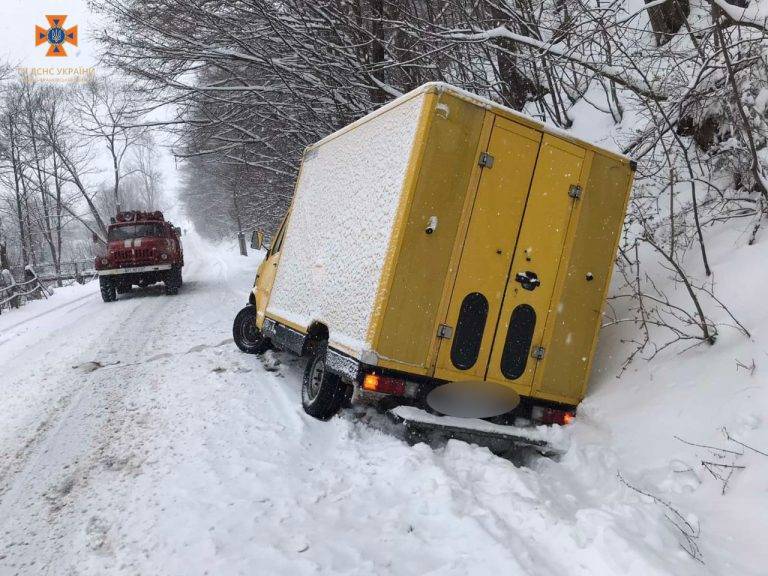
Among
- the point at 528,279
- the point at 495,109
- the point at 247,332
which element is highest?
the point at 495,109

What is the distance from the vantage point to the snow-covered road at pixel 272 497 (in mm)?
2598

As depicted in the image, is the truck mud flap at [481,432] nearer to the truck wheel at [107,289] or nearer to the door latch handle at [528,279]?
the door latch handle at [528,279]

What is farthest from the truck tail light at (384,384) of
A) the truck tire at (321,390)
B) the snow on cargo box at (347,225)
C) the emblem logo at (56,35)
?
the emblem logo at (56,35)

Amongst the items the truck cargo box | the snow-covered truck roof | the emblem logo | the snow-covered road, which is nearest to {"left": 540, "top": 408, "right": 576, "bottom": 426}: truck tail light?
the truck cargo box

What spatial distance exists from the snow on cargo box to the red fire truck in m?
8.75

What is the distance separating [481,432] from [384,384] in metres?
0.85

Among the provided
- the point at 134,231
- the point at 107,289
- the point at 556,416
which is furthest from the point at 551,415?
the point at 134,231

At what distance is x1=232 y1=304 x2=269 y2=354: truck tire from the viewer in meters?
7.16

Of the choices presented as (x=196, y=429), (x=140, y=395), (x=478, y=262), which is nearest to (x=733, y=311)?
(x=478, y=262)

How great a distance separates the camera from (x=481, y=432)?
12.8 ft

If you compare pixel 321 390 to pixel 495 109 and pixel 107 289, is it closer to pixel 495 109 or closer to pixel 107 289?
pixel 495 109

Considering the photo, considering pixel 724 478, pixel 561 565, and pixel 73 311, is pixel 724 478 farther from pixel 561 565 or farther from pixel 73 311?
pixel 73 311

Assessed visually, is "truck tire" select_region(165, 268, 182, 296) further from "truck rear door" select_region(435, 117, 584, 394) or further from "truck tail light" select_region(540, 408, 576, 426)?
"truck tail light" select_region(540, 408, 576, 426)

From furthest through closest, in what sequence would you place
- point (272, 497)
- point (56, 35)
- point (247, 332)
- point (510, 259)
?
point (56, 35) < point (247, 332) < point (510, 259) < point (272, 497)
